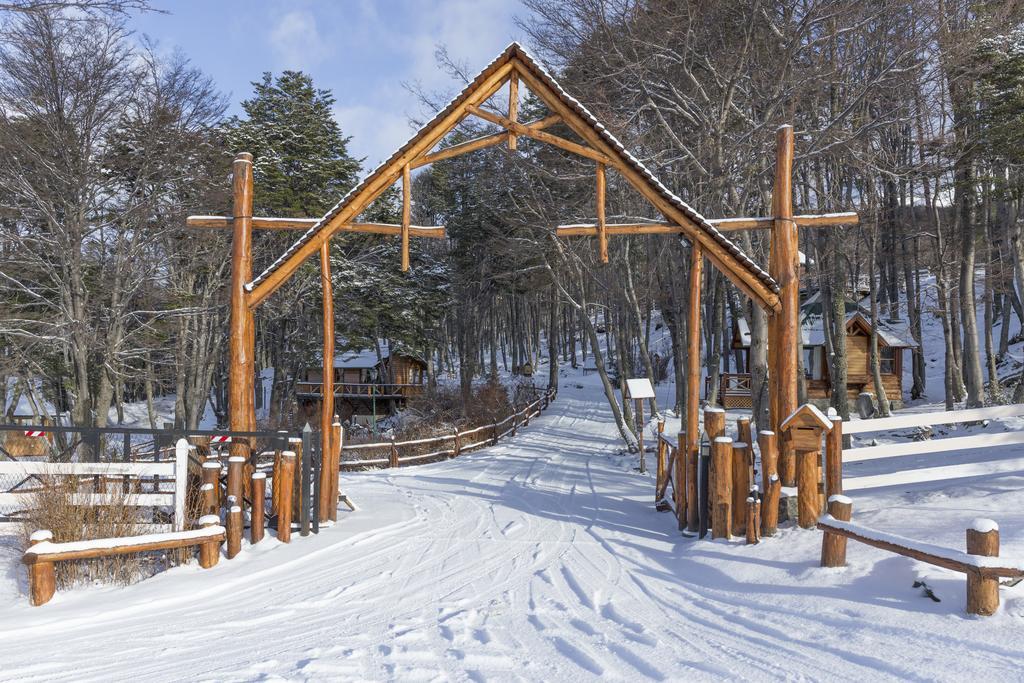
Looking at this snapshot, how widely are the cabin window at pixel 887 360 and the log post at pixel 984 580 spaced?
93.6 ft

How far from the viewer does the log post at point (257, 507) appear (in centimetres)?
847

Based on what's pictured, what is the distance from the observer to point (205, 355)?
23.7 meters

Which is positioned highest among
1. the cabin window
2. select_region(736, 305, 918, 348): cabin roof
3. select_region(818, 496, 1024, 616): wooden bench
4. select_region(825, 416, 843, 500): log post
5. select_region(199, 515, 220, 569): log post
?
select_region(736, 305, 918, 348): cabin roof

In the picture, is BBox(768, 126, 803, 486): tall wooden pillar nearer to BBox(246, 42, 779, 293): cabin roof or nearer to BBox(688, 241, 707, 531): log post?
BBox(246, 42, 779, 293): cabin roof

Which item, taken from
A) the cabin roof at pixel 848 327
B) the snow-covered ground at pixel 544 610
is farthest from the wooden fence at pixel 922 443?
the cabin roof at pixel 848 327

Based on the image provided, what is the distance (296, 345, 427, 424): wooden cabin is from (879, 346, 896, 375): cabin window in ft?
71.7

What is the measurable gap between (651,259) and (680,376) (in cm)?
478

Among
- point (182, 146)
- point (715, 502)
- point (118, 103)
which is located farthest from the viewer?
point (182, 146)

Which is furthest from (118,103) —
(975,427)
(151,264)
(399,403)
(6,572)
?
(399,403)

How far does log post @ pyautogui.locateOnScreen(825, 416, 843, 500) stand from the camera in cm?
764

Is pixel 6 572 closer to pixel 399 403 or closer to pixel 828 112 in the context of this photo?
pixel 828 112

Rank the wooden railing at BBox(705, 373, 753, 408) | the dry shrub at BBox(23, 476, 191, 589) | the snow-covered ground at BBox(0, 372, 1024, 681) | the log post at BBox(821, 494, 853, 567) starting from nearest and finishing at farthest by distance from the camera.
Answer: the snow-covered ground at BBox(0, 372, 1024, 681)
the log post at BBox(821, 494, 853, 567)
the dry shrub at BBox(23, 476, 191, 589)
the wooden railing at BBox(705, 373, 753, 408)

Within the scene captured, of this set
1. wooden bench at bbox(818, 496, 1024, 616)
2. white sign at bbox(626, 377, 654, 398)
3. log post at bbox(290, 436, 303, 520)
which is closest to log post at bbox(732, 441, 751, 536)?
wooden bench at bbox(818, 496, 1024, 616)

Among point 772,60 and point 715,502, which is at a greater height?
point 772,60
